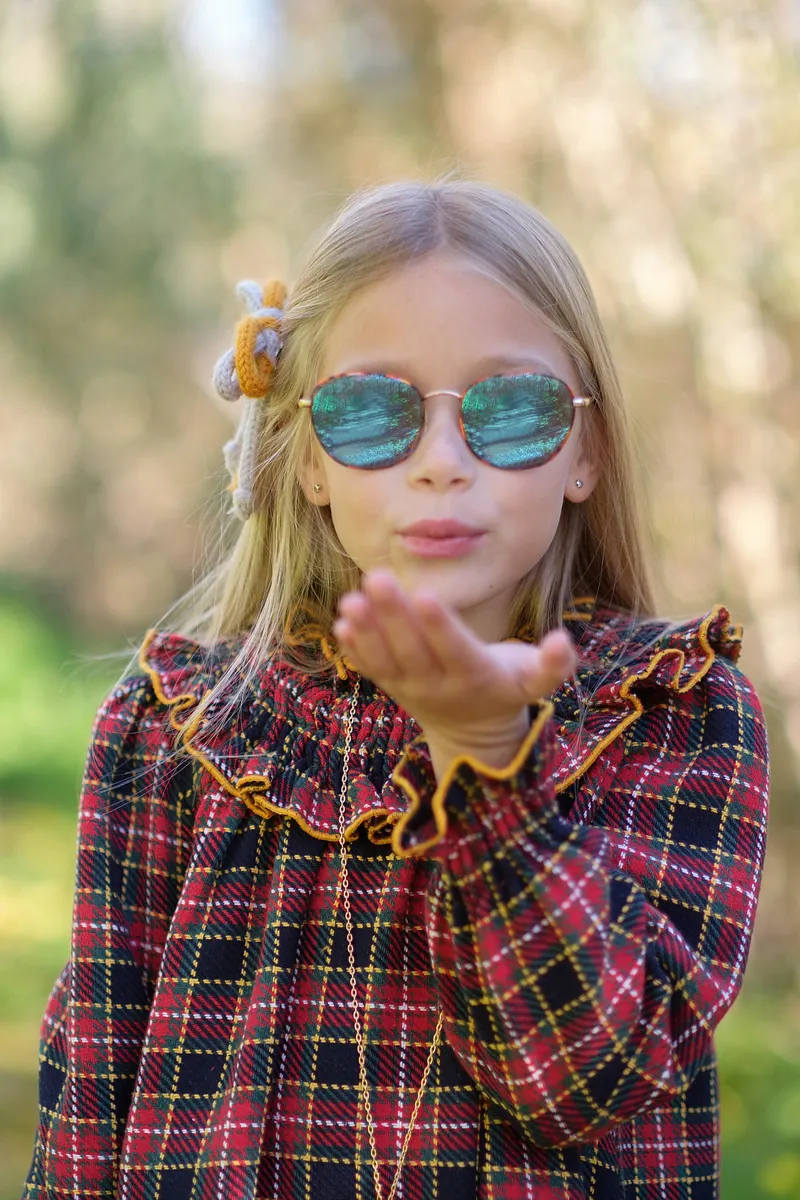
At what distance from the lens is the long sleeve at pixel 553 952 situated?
1315 millimetres

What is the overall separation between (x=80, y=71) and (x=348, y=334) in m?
8.85

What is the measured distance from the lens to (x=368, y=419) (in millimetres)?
1700

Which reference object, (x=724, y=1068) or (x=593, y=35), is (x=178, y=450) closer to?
(x=593, y=35)

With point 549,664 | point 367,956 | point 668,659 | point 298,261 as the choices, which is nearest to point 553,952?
point 549,664

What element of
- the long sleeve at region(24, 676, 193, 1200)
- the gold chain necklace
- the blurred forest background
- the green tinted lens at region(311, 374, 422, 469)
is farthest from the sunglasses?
the blurred forest background

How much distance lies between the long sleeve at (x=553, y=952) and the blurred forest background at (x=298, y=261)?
1.10m

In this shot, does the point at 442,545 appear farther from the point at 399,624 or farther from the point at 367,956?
the point at 367,956

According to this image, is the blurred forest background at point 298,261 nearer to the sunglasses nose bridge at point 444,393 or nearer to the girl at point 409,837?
the girl at point 409,837

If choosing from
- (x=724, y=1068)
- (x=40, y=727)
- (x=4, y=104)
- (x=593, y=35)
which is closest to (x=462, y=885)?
(x=724, y=1068)

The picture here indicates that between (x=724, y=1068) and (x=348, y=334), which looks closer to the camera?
(x=348, y=334)

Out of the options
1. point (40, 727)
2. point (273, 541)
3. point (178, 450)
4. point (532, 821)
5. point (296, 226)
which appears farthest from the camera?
point (178, 450)

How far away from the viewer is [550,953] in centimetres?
132

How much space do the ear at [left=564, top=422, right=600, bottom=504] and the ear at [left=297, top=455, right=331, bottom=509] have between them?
383 mm

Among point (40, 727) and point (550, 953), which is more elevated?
point (40, 727)
